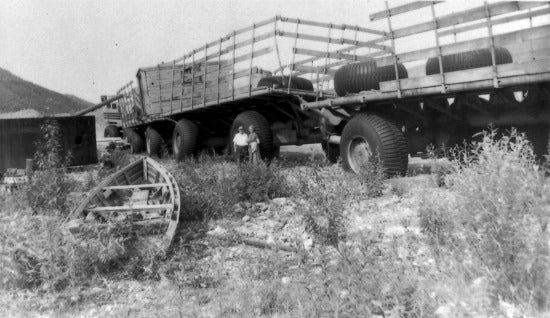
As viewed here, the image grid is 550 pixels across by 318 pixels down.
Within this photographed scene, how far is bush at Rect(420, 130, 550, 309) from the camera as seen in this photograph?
2.80 m

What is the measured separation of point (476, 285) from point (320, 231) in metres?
1.73

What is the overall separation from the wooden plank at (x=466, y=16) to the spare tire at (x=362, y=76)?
1.20m

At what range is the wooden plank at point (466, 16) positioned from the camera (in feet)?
18.4

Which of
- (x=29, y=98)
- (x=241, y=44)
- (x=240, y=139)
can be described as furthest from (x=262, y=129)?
(x=29, y=98)

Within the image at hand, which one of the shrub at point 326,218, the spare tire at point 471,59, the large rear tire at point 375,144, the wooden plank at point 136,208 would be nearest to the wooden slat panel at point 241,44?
the large rear tire at point 375,144

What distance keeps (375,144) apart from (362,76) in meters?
1.52

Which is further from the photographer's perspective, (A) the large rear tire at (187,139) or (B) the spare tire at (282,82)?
(A) the large rear tire at (187,139)

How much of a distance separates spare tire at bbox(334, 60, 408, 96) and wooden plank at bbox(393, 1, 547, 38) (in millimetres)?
1203

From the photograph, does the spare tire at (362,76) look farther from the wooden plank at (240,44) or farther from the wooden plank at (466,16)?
the wooden plank at (240,44)

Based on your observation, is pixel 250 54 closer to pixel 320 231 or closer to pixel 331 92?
pixel 331 92

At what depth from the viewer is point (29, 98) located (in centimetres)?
6166

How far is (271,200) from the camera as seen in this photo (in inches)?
291

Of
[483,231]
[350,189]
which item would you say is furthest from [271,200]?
[483,231]

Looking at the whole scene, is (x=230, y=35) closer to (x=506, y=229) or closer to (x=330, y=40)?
(x=330, y=40)
